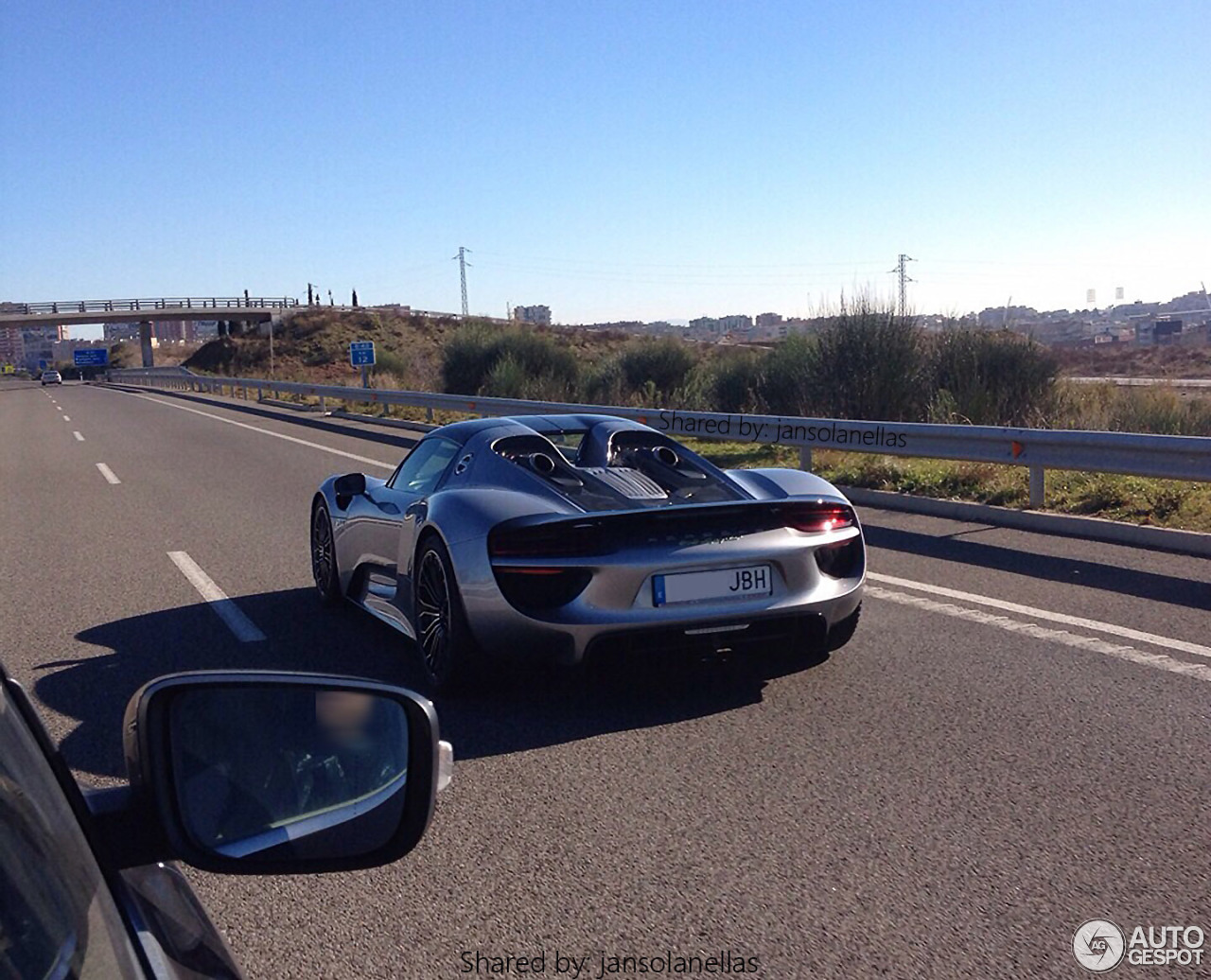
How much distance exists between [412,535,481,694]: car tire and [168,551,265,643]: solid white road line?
149 cm

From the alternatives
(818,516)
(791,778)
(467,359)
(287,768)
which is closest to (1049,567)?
(818,516)

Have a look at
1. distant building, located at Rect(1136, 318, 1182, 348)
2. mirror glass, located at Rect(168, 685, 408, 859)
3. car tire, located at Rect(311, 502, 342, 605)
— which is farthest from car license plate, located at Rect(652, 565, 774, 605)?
distant building, located at Rect(1136, 318, 1182, 348)

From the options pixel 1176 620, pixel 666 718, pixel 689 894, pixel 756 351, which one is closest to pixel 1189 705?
pixel 1176 620

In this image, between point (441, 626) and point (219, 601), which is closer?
point (441, 626)

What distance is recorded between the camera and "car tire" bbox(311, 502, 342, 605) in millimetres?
7633

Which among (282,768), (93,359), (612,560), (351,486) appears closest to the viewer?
(282,768)

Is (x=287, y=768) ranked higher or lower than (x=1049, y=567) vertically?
higher

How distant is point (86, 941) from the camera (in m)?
1.46

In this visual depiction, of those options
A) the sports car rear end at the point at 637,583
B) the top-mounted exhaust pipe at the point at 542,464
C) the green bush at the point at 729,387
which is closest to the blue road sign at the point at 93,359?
the green bush at the point at 729,387

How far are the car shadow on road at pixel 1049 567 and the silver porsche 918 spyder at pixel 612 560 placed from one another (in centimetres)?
259

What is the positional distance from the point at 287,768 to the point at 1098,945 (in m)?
2.24

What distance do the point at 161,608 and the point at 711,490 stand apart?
3.91 m

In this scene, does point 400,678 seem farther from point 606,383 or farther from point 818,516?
point 606,383

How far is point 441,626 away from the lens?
5660mm
